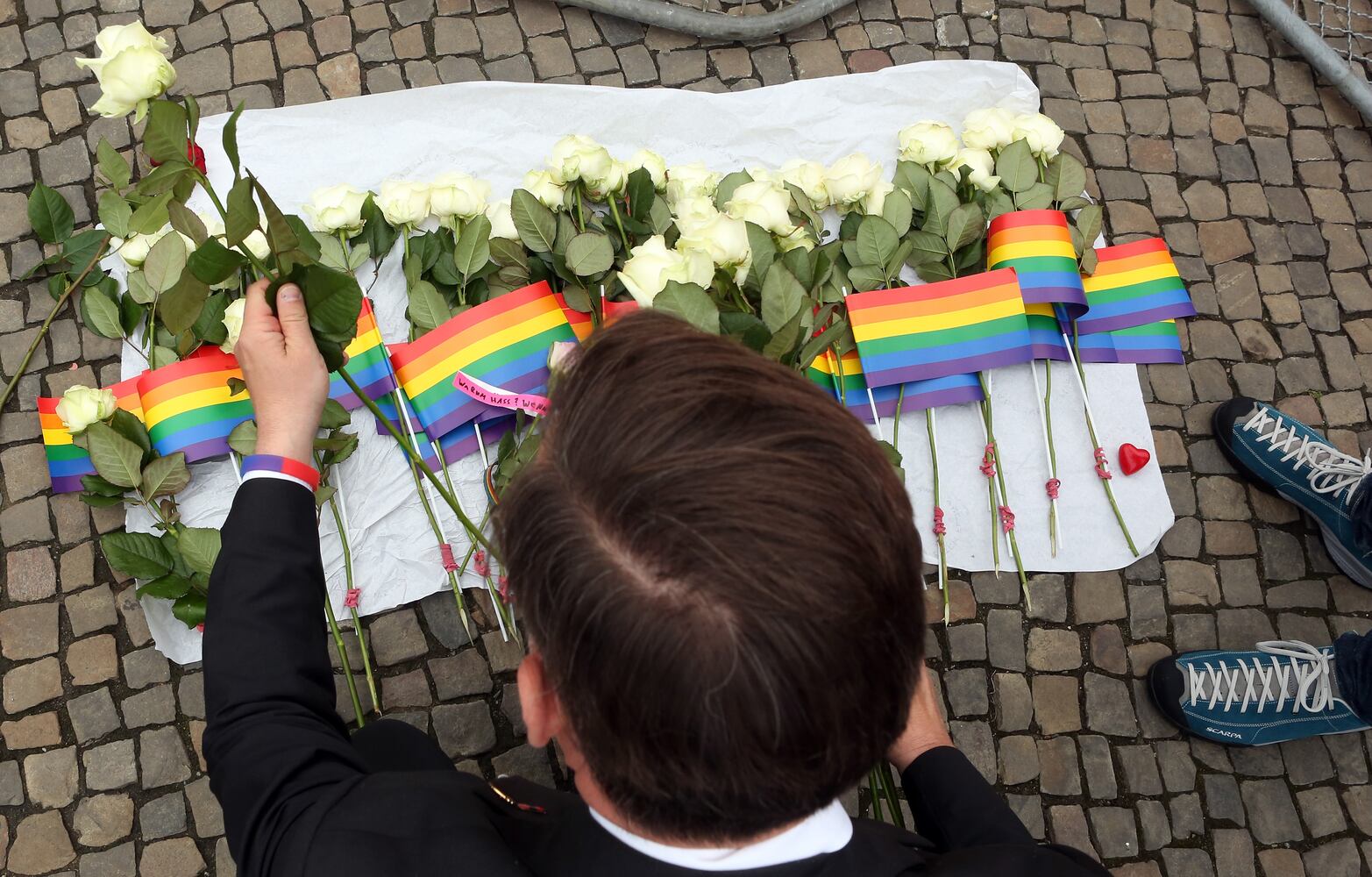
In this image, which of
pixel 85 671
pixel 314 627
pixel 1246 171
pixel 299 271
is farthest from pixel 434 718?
pixel 1246 171

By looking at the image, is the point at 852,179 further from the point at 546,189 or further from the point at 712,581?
the point at 712,581

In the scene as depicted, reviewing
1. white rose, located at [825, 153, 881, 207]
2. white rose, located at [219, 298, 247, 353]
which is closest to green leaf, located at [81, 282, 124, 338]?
white rose, located at [219, 298, 247, 353]

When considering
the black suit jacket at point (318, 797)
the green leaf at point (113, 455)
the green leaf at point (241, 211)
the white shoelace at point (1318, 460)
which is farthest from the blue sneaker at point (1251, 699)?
the green leaf at point (113, 455)

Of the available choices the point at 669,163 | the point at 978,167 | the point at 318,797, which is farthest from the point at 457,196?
the point at 318,797

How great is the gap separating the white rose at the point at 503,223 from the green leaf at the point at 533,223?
0.09 ft

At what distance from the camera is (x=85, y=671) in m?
2.33

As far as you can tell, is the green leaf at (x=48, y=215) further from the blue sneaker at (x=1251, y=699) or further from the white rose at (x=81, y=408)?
the blue sneaker at (x=1251, y=699)

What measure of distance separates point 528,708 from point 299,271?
84 centimetres

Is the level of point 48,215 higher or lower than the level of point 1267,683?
higher

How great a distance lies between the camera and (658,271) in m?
1.95

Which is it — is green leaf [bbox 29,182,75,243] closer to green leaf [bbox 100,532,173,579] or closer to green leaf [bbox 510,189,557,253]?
green leaf [bbox 100,532,173,579]

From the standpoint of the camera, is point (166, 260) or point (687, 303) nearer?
point (687, 303)

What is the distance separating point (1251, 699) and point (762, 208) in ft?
6.07

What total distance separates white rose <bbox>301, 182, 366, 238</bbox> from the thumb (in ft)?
3.00
